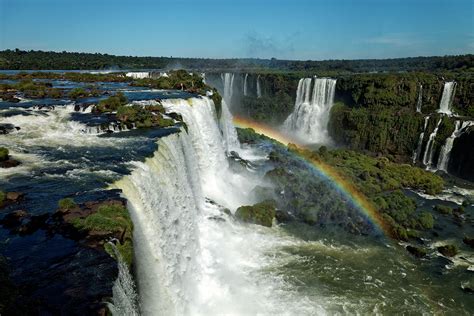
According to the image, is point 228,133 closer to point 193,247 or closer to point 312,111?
point 312,111

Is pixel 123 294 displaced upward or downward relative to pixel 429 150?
upward

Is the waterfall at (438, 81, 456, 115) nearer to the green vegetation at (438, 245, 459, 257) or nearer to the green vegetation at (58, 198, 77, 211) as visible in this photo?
the green vegetation at (438, 245, 459, 257)

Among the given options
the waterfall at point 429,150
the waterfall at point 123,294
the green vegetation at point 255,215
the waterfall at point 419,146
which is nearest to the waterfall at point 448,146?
the waterfall at point 429,150

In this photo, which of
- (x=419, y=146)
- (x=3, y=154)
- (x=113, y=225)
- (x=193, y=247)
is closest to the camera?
(x=113, y=225)

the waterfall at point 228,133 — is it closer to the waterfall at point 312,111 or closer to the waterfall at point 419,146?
the waterfall at point 312,111

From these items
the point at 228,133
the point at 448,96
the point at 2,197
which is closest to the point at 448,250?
the point at 2,197
